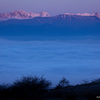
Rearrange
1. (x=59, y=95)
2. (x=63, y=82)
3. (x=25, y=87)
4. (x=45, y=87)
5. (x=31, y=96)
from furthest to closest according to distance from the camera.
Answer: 1. (x=63, y=82)
2. (x=45, y=87)
3. (x=25, y=87)
4. (x=59, y=95)
5. (x=31, y=96)

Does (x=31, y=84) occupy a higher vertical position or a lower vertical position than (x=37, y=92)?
higher

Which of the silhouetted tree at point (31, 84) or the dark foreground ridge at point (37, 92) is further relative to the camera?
the silhouetted tree at point (31, 84)

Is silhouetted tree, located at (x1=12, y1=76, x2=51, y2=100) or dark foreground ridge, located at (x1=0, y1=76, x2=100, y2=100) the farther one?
silhouetted tree, located at (x1=12, y1=76, x2=51, y2=100)

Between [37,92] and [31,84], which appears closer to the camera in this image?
[37,92]

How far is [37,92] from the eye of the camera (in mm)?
11758

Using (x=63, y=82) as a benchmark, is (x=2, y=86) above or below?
below

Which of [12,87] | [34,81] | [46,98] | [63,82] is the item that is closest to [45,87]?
[34,81]

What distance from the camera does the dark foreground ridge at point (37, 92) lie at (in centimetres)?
1058

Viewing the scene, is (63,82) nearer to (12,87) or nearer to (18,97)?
(12,87)

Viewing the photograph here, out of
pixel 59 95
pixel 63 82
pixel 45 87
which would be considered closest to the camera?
pixel 59 95

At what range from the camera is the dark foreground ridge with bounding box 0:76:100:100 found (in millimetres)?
10584

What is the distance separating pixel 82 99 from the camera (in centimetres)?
1018

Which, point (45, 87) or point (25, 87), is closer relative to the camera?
point (25, 87)

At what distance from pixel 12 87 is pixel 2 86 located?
0.49 metres
